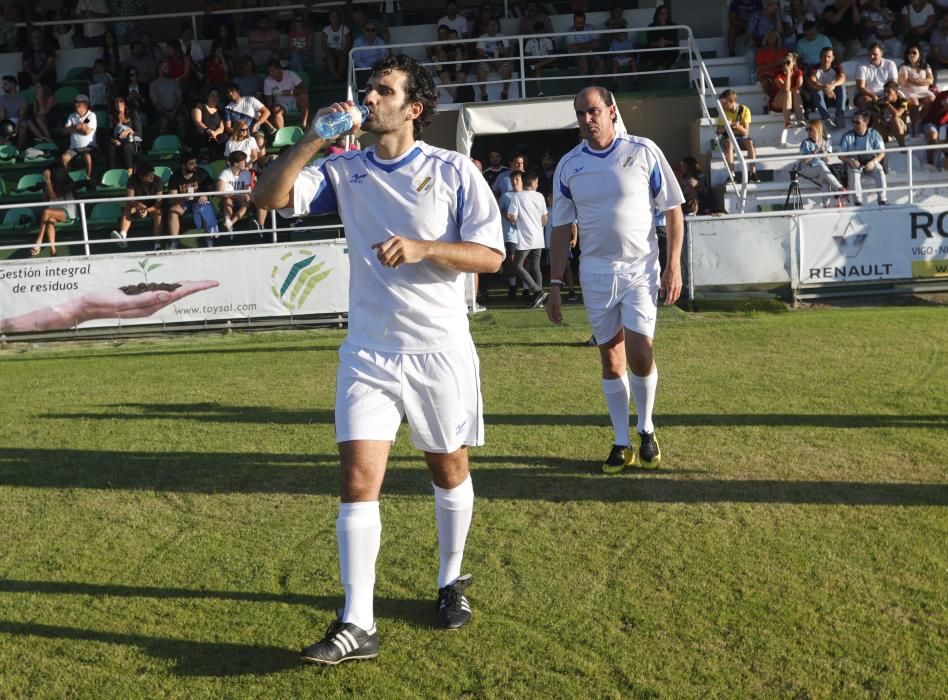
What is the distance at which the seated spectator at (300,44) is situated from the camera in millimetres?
21567

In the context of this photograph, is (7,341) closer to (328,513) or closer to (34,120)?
(34,120)

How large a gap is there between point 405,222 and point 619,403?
3.05 meters

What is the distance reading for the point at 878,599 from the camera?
4.73m

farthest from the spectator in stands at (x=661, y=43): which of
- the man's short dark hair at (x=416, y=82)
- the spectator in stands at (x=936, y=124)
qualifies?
the man's short dark hair at (x=416, y=82)

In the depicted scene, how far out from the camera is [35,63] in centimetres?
2209

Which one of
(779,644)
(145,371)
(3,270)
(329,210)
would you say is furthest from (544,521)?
(3,270)

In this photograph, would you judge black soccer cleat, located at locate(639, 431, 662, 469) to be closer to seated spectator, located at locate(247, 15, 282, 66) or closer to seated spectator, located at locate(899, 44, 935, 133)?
seated spectator, located at locate(899, 44, 935, 133)

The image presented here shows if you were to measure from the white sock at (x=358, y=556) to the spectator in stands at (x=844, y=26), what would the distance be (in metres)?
19.3

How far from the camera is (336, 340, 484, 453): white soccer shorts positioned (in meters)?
4.43

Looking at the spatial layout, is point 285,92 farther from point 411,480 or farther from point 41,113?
point 411,480

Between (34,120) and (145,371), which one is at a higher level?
(34,120)

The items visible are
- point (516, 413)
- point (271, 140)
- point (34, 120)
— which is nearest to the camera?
point (516, 413)

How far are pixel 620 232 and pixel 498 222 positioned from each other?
2.51m

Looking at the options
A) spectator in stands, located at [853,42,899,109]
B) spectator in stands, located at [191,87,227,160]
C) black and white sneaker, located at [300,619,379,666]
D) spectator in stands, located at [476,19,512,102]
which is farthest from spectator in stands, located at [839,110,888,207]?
black and white sneaker, located at [300,619,379,666]
